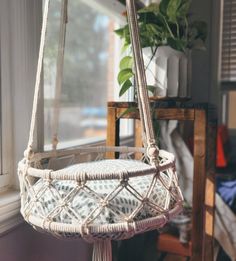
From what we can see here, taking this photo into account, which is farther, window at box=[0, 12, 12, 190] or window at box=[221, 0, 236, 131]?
window at box=[221, 0, 236, 131]

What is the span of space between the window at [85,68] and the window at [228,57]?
0.81 m

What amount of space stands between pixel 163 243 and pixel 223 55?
1376mm

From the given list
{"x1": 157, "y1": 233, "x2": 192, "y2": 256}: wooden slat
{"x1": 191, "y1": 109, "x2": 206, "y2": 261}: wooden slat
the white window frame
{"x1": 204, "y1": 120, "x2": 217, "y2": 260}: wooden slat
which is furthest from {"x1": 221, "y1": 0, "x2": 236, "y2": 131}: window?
the white window frame

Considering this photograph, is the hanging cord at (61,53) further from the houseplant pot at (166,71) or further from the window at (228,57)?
the window at (228,57)

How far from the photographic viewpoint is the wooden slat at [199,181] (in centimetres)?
97

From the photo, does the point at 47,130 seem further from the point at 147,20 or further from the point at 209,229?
the point at 209,229

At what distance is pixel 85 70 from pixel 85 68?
0.04 ft

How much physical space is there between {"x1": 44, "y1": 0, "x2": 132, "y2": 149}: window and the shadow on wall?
40 centimetres

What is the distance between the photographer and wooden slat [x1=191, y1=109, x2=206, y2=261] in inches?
38.3

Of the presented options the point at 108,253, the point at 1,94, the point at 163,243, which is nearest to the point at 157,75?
the point at 1,94

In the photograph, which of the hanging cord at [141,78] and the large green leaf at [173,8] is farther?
the large green leaf at [173,8]

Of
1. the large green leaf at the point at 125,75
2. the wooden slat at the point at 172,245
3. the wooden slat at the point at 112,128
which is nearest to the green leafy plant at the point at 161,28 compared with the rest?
the large green leaf at the point at 125,75

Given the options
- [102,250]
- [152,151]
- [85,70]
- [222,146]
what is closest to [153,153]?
[152,151]

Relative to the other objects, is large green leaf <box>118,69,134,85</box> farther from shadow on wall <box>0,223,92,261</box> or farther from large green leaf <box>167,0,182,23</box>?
shadow on wall <box>0,223,92,261</box>
